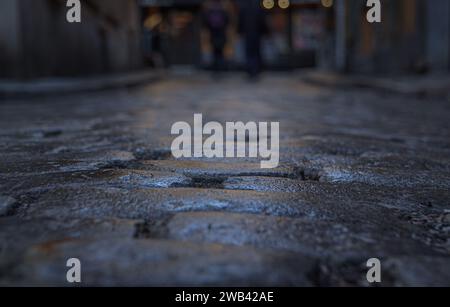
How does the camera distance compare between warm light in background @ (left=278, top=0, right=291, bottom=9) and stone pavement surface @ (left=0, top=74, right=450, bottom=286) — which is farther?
warm light in background @ (left=278, top=0, right=291, bottom=9)

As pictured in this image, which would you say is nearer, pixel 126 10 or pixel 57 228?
pixel 57 228

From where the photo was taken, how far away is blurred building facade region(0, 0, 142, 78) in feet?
24.3

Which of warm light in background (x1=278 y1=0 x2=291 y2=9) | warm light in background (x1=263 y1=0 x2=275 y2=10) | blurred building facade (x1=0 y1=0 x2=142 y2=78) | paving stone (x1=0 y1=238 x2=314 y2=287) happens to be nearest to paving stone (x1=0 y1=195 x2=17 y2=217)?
paving stone (x1=0 y1=238 x2=314 y2=287)

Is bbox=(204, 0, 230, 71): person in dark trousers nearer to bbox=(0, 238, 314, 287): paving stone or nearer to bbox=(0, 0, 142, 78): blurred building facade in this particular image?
bbox=(0, 0, 142, 78): blurred building facade

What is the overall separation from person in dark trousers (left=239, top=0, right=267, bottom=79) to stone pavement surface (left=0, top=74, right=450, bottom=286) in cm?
1069

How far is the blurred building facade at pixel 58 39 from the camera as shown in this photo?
291 inches

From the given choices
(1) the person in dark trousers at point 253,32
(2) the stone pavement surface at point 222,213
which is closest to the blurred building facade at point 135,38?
(1) the person in dark trousers at point 253,32

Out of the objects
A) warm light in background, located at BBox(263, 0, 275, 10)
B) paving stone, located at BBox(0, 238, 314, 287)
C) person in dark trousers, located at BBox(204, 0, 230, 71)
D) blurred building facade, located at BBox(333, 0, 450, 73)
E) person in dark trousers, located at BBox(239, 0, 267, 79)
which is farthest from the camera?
warm light in background, located at BBox(263, 0, 275, 10)

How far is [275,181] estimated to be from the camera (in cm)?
222

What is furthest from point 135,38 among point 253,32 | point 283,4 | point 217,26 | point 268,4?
Result: point 283,4

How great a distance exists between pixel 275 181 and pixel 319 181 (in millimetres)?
190

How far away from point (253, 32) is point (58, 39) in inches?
249
